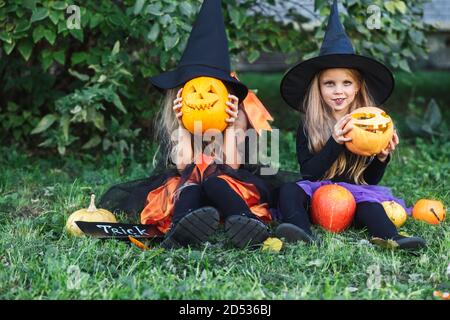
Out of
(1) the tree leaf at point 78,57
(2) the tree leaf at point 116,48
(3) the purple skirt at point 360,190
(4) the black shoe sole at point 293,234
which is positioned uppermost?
(2) the tree leaf at point 116,48

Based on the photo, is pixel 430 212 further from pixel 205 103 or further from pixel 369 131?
pixel 205 103

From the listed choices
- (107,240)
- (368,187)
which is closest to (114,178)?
(107,240)

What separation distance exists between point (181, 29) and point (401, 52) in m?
1.93

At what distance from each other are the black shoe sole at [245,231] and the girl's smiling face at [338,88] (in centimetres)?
110

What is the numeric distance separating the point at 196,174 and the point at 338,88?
1004mm

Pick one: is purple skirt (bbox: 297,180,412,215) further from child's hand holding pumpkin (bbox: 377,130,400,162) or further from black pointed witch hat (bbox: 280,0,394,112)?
black pointed witch hat (bbox: 280,0,394,112)

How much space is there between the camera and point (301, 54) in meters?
5.86

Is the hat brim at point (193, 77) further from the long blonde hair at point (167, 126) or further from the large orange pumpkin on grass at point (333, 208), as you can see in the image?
the large orange pumpkin on grass at point (333, 208)

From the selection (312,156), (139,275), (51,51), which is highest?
(51,51)

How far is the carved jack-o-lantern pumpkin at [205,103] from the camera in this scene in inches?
155

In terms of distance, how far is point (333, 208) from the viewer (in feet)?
12.7

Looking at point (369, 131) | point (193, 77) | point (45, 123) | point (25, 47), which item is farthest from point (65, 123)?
point (369, 131)

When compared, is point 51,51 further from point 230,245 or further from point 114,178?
point 230,245

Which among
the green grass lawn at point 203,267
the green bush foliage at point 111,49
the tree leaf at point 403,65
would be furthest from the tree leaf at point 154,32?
the tree leaf at point 403,65
